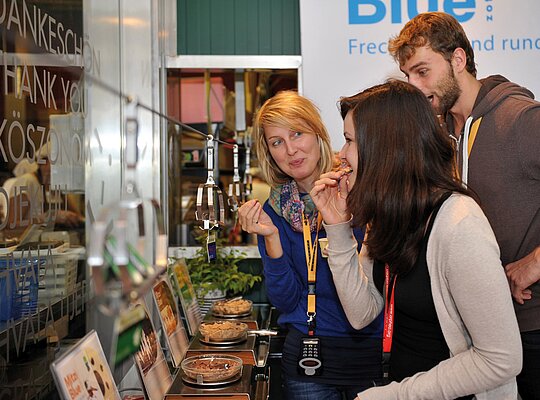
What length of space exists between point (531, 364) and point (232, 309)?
5.10 feet

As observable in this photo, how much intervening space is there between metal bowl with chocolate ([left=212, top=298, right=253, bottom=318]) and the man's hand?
1.47 metres

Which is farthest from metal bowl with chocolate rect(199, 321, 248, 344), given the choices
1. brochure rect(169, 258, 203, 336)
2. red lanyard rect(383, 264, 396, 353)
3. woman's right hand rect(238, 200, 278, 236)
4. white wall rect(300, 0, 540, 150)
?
white wall rect(300, 0, 540, 150)

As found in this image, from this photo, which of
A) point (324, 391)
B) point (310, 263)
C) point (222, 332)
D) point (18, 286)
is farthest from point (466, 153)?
point (18, 286)

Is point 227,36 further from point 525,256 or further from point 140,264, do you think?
point 140,264

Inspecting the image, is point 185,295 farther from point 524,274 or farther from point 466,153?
point 524,274

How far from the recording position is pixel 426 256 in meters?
1.68

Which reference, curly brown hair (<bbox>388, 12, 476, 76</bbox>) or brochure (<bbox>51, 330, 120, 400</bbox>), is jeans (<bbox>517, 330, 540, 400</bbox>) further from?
brochure (<bbox>51, 330, 120, 400</bbox>)

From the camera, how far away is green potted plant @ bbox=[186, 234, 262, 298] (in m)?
3.86

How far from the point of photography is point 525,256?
2262mm

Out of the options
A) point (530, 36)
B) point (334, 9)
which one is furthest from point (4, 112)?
point (530, 36)

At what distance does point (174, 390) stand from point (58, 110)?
37.1 inches

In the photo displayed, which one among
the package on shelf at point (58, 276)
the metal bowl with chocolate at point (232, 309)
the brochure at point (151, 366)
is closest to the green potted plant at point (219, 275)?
the metal bowl with chocolate at point (232, 309)

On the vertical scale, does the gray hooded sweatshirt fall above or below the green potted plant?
above

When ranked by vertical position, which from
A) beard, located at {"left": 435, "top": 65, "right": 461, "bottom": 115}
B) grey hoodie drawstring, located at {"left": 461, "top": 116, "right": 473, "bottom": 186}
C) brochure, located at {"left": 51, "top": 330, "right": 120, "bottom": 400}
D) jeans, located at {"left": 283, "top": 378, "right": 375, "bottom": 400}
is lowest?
jeans, located at {"left": 283, "top": 378, "right": 375, "bottom": 400}
